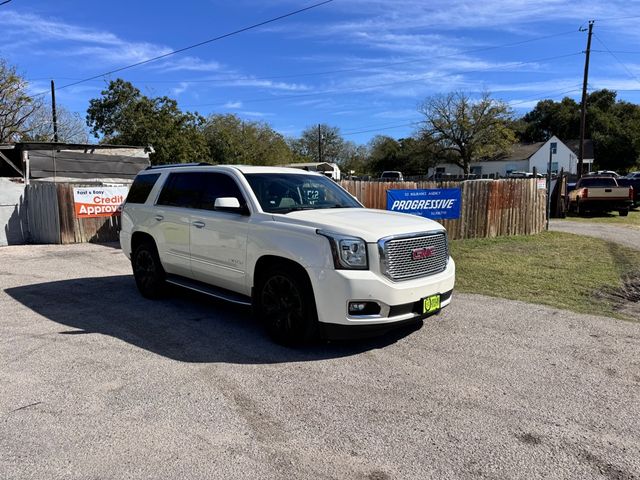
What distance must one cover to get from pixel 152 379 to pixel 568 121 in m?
83.3

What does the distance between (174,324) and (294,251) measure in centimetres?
211

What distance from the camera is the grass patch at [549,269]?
24.9ft

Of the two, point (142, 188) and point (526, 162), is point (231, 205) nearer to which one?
point (142, 188)

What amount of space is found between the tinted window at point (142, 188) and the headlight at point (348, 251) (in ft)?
12.4

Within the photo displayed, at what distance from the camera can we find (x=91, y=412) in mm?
3791

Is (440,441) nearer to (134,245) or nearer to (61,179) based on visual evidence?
(134,245)

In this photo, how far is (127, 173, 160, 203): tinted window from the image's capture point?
7.40 m

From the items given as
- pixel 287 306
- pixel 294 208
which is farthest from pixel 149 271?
pixel 287 306

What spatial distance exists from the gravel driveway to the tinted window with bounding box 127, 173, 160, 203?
11831 millimetres

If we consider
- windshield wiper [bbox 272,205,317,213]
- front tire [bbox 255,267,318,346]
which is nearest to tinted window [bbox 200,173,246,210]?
windshield wiper [bbox 272,205,317,213]

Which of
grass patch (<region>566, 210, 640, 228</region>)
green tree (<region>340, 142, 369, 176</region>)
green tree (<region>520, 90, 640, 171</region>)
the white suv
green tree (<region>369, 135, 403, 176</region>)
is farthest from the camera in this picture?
green tree (<region>340, 142, 369, 176</region>)

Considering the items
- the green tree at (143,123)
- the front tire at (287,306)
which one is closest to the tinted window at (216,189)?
the front tire at (287,306)

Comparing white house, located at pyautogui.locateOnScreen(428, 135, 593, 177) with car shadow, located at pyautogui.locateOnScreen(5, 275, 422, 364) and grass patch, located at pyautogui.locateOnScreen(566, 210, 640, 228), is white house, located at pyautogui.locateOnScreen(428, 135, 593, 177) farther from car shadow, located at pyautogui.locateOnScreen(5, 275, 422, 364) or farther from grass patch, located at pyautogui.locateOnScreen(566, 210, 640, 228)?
car shadow, located at pyautogui.locateOnScreen(5, 275, 422, 364)

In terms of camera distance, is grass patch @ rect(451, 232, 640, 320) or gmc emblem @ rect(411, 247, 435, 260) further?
grass patch @ rect(451, 232, 640, 320)
